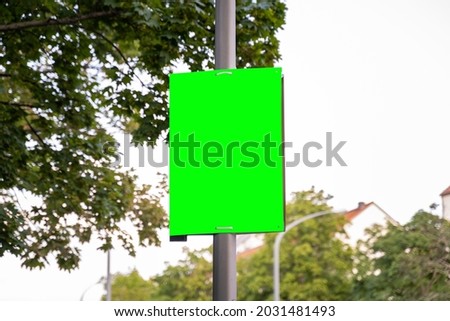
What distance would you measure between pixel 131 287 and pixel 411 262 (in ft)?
107

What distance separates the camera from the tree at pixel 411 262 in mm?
38312

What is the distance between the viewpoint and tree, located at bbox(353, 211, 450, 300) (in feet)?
126

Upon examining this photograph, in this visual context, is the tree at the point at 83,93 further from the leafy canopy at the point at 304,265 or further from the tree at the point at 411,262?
the leafy canopy at the point at 304,265

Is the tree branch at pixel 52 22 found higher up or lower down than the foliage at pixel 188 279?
higher up

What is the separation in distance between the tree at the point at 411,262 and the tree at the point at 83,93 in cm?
2306

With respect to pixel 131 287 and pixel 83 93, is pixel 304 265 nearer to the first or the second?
pixel 131 287

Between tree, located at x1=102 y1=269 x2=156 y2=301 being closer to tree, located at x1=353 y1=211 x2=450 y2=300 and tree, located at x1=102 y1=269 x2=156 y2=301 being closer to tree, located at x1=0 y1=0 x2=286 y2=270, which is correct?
tree, located at x1=353 y1=211 x2=450 y2=300

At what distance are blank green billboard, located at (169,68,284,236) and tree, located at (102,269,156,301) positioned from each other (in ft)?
201

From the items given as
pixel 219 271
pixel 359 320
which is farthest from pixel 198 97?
pixel 359 320

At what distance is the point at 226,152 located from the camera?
6359 mm

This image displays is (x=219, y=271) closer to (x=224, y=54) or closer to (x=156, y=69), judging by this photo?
(x=224, y=54)

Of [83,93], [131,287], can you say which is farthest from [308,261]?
[83,93]

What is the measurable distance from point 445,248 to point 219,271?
34.3 metres

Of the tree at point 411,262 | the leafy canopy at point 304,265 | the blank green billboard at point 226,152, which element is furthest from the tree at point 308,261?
the blank green billboard at point 226,152
